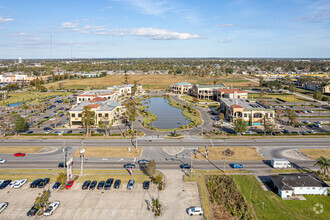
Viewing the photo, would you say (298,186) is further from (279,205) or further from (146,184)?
(146,184)

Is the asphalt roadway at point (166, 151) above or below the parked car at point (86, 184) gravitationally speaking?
above

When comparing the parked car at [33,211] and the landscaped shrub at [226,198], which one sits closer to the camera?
the parked car at [33,211]

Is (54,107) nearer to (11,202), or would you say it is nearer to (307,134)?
(11,202)

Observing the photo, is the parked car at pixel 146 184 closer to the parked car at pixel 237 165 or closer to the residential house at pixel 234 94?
the parked car at pixel 237 165

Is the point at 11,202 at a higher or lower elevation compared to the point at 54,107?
lower

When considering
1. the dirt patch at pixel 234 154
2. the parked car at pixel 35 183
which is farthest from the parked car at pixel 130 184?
the dirt patch at pixel 234 154

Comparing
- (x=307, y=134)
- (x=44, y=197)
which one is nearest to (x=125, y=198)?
(x=44, y=197)
